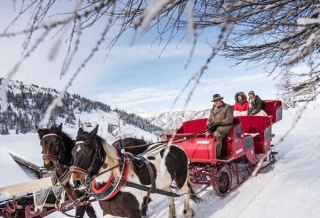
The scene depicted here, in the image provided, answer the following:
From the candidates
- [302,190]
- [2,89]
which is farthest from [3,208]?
[2,89]

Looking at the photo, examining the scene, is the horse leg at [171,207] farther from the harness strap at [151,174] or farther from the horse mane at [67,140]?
the horse mane at [67,140]

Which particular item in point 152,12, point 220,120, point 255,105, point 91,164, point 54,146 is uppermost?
point 152,12

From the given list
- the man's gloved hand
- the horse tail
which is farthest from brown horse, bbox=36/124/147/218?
the man's gloved hand

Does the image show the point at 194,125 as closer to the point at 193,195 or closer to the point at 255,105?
the point at 255,105

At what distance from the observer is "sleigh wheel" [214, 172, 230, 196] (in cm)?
634

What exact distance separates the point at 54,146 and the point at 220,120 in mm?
3246

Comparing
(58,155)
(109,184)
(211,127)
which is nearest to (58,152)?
(58,155)

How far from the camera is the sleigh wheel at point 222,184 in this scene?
6.34m

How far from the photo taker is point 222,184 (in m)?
6.53

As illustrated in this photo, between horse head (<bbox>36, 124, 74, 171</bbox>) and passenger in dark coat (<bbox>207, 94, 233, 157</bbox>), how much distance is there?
2.80m

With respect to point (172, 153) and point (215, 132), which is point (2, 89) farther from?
point (215, 132)

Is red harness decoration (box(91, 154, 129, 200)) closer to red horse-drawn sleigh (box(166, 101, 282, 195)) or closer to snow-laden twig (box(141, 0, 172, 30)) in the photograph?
red horse-drawn sleigh (box(166, 101, 282, 195))

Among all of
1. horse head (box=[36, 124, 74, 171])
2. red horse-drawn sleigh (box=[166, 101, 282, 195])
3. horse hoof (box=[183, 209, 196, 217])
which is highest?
horse head (box=[36, 124, 74, 171])

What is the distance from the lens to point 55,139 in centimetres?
527
